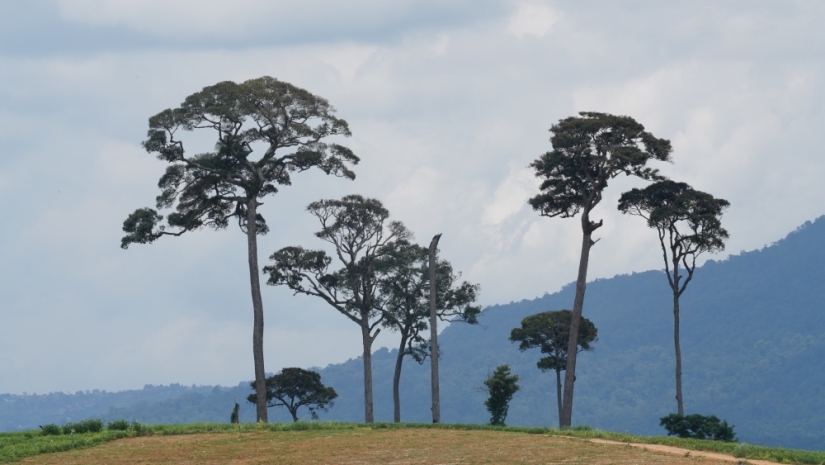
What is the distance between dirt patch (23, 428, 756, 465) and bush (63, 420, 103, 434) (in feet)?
7.56

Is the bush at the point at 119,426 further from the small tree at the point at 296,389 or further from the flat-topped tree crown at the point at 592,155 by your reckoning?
the small tree at the point at 296,389

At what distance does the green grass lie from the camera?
28.2 meters

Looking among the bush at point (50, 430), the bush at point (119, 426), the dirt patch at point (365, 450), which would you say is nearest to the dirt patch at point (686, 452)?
the dirt patch at point (365, 450)

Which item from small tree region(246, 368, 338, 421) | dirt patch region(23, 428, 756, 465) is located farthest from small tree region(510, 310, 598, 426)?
dirt patch region(23, 428, 756, 465)

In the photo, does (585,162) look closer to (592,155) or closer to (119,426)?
(592,155)

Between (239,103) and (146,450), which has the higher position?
(239,103)

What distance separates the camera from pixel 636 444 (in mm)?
30797

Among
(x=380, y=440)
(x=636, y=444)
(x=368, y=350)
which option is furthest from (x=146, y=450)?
(x=368, y=350)

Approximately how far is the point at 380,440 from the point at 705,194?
28159 millimetres

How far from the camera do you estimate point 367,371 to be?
59281 millimetres

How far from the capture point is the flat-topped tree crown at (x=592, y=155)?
159 feet

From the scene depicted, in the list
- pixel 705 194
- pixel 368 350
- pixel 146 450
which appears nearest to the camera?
pixel 146 450

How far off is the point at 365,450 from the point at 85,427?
1097 centimetres

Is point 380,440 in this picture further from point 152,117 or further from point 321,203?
point 321,203
